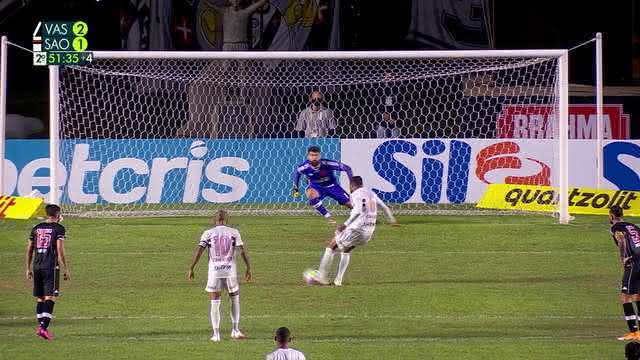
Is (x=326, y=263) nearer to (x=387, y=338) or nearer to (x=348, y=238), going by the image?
(x=348, y=238)

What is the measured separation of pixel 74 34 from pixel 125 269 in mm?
6064

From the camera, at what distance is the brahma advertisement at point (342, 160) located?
33.1m

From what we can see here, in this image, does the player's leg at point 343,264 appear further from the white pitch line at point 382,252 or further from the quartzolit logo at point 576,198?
the quartzolit logo at point 576,198

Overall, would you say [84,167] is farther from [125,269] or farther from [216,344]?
[216,344]

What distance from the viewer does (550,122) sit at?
3503 centimetres

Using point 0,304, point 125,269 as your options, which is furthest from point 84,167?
point 0,304

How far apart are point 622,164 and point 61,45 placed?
12804mm

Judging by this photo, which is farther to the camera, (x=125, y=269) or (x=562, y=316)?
(x=125, y=269)

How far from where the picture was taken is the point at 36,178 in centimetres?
3281

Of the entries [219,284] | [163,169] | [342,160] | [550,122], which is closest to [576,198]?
[550,122]

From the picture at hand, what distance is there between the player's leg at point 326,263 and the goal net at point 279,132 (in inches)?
294

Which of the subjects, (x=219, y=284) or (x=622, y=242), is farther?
(x=622, y=242)

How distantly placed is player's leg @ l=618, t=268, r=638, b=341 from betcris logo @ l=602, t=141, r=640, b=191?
532 inches

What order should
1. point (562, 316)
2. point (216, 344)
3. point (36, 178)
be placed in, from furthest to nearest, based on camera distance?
point (36, 178) < point (562, 316) < point (216, 344)
